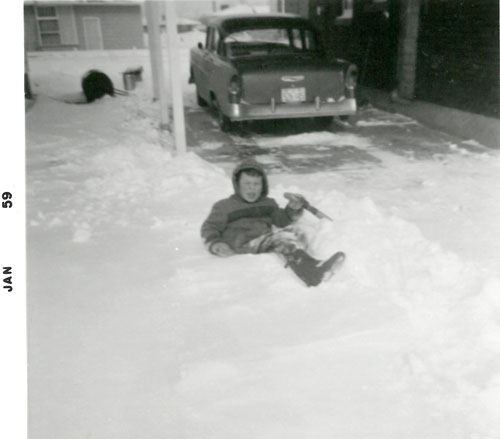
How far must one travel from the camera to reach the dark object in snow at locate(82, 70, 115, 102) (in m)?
11.2

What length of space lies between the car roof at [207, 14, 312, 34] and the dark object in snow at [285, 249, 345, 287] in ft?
17.9

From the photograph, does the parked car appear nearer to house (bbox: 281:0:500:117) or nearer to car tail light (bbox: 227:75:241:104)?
car tail light (bbox: 227:75:241:104)

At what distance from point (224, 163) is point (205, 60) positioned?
3146 mm

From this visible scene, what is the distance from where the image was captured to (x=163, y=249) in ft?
12.3

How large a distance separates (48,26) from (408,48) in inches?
748

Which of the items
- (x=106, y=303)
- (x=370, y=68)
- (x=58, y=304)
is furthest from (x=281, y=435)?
(x=370, y=68)

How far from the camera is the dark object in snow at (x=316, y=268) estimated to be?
309cm

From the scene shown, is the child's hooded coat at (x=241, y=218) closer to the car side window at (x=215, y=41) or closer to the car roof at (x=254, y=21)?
the car roof at (x=254, y=21)

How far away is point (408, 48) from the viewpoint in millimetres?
8938

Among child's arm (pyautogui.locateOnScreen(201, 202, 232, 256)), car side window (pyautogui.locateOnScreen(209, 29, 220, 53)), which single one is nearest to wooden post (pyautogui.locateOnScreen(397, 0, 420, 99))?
car side window (pyautogui.locateOnScreen(209, 29, 220, 53))

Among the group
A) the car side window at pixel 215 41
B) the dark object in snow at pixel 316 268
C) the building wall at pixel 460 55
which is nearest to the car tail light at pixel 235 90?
the car side window at pixel 215 41

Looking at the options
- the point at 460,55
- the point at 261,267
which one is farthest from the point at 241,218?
the point at 460,55

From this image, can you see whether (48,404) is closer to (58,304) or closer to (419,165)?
(58,304)

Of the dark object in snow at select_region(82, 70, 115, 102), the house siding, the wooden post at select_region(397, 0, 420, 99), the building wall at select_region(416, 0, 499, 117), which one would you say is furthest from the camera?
the house siding
